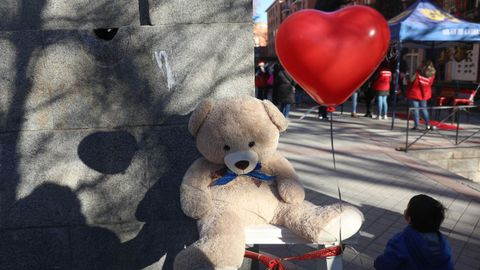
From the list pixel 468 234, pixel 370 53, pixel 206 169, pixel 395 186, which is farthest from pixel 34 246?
pixel 395 186

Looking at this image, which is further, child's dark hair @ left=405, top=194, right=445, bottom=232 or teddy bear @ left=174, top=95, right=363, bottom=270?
teddy bear @ left=174, top=95, right=363, bottom=270

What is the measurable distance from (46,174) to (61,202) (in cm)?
25

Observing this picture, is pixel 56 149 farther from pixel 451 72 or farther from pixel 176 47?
pixel 451 72

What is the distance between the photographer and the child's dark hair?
7.10 ft

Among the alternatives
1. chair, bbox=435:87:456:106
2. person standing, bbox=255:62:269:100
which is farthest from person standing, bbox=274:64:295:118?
chair, bbox=435:87:456:106

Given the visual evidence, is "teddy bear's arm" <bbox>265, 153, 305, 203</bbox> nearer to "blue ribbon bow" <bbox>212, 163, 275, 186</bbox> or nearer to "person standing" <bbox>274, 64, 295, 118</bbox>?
"blue ribbon bow" <bbox>212, 163, 275, 186</bbox>

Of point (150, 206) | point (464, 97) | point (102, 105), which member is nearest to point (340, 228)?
point (150, 206)

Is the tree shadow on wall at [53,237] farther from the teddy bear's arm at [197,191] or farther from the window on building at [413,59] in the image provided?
the window on building at [413,59]

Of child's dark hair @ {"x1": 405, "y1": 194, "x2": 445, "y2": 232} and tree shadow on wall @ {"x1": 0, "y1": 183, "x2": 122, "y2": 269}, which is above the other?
child's dark hair @ {"x1": 405, "y1": 194, "x2": 445, "y2": 232}

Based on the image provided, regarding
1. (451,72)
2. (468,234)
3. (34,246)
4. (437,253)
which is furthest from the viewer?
(451,72)

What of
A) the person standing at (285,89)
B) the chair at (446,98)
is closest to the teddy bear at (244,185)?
the person standing at (285,89)

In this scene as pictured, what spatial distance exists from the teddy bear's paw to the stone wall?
1264 mm

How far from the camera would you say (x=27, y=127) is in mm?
3090

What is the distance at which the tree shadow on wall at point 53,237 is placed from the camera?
10.5ft
